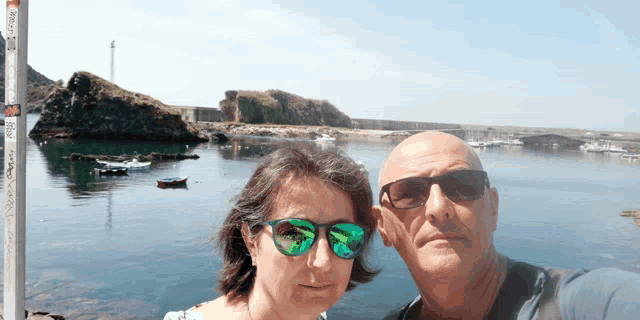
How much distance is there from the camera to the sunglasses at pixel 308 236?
1849 millimetres

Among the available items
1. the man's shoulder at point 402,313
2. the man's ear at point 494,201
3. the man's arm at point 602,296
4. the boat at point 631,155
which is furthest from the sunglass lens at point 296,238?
the boat at point 631,155

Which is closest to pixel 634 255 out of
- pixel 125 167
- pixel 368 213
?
pixel 368 213

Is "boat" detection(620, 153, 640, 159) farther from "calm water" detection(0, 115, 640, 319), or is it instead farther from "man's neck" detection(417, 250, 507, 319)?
"man's neck" detection(417, 250, 507, 319)

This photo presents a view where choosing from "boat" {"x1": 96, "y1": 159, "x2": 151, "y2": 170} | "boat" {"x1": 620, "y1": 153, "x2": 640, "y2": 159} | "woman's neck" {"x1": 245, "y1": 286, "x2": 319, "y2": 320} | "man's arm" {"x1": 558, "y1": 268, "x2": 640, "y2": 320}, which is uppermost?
"man's arm" {"x1": 558, "y1": 268, "x2": 640, "y2": 320}

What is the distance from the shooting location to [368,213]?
6.76 feet

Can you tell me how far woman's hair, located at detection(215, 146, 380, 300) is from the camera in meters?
1.93

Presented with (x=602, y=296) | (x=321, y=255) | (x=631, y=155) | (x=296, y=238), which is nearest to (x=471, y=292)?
(x=602, y=296)

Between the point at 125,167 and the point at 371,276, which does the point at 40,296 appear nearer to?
the point at 371,276

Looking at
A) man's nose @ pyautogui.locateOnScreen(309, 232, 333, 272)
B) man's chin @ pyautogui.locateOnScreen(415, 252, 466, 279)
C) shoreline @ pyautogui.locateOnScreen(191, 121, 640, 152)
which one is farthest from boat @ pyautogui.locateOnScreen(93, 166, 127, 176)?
shoreline @ pyautogui.locateOnScreen(191, 121, 640, 152)

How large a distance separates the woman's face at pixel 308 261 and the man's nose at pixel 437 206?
42cm

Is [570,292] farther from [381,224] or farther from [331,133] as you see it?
[331,133]

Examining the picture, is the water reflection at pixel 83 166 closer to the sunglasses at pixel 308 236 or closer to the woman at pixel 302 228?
the woman at pixel 302 228

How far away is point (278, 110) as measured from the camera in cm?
15988

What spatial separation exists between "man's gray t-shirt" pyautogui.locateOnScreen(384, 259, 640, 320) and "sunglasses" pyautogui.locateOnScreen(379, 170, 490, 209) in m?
0.31
